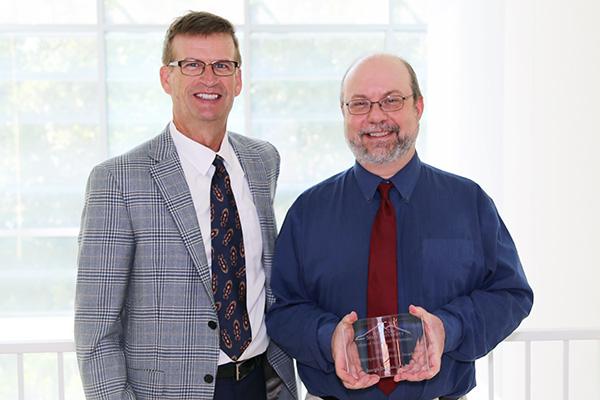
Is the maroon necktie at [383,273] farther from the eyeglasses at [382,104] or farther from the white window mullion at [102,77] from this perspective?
the white window mullion at [102,77]

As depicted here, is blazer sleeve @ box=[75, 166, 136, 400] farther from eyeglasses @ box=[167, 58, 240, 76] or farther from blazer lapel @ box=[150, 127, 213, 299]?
eyeglasses @ box=[167, 58, 240, 76]

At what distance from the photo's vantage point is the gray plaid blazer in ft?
6.03

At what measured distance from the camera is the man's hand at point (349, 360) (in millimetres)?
1727

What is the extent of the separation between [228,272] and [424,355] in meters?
0.54

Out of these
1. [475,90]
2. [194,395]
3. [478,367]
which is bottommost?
[478,367]

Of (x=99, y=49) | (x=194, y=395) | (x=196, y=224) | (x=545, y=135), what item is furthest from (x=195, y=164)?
(x=99, y=49)

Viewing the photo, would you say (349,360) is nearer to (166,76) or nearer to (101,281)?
(101,281)

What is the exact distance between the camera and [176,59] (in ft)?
6.51

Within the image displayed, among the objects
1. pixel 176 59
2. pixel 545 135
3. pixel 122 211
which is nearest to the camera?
pixel 122 211

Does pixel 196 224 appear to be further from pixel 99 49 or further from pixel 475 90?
pixel 99 49

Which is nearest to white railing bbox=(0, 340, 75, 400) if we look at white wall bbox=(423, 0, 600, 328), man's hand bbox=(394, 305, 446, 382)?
man's hand bbox=(394, 305, 446, 382)

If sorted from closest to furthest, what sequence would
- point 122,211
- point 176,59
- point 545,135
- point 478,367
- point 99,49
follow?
point 122,211
point 176,59
point 545,135
point 478,367
point 99,49

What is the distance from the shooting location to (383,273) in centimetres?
186

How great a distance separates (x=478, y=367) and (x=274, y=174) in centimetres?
326
